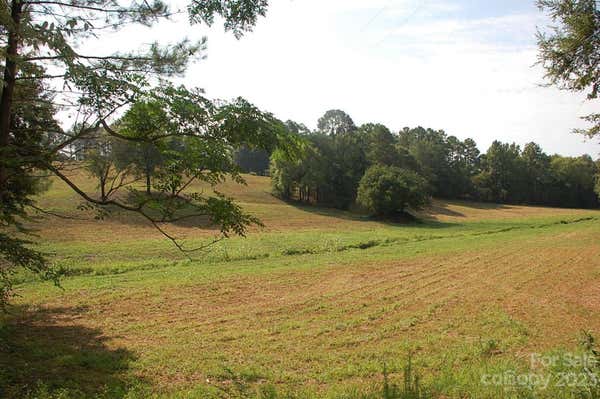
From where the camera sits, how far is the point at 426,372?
6961 mm

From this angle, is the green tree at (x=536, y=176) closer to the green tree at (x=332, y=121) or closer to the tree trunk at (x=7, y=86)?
the green tree at (x=332, y=121)

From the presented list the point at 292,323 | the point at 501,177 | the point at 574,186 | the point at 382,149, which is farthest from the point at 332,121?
the point at 292,323

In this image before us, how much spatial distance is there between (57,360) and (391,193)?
5151 cm

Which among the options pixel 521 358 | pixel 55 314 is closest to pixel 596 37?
pixel 521 358

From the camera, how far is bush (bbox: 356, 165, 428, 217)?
5641cm

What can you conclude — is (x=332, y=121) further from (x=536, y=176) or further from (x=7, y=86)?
(x=7, y=86)

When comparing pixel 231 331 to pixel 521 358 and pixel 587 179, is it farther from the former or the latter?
pixel 587 179

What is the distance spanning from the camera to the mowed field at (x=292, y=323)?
669cm

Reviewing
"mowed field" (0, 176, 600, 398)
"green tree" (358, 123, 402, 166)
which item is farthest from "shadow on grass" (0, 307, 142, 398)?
"green tree" (358, 123, 402, 166)

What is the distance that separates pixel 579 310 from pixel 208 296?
11.6 metres

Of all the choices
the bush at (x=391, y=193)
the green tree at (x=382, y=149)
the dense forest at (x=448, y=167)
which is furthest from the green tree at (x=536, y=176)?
the bush at (x=391, y=193)

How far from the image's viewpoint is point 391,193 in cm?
5584

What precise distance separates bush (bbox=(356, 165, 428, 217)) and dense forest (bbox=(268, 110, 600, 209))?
12.6m

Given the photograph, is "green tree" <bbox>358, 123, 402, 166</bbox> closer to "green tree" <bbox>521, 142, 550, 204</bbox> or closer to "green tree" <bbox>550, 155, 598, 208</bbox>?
"green tree" <bbox>521, 142, 550, 204</bbox>
